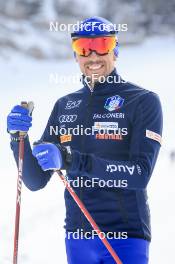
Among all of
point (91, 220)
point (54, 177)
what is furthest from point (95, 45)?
point (54, 177)

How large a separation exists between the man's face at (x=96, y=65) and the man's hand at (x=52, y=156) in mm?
464

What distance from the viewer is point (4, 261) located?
5703mm

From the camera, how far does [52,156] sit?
3.23 metres

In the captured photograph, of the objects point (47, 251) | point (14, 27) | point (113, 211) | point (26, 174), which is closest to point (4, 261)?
point (47, 251)

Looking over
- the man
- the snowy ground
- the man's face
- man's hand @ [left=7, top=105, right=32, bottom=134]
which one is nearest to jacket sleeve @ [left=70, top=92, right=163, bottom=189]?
the man

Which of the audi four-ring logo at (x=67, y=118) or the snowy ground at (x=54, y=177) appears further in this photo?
the snowy ground at (x=54, y=177)

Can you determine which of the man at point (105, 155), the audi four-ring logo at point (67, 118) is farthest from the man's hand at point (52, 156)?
the audi four-ring logo at point (67, 118)

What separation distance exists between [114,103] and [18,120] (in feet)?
1.80

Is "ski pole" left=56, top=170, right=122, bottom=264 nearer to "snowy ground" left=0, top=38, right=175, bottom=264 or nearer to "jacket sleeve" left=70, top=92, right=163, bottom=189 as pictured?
"jacket sleeve" left=70, top=92, right=163, bottom=189

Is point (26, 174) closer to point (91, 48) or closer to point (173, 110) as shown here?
point (91, 48)

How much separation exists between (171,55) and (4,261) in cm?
1957

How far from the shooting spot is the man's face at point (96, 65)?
3479 mm

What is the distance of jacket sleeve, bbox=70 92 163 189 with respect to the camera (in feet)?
10.4

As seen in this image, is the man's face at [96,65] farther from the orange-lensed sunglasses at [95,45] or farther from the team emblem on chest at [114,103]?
the team emblem on chest at [114,103]
